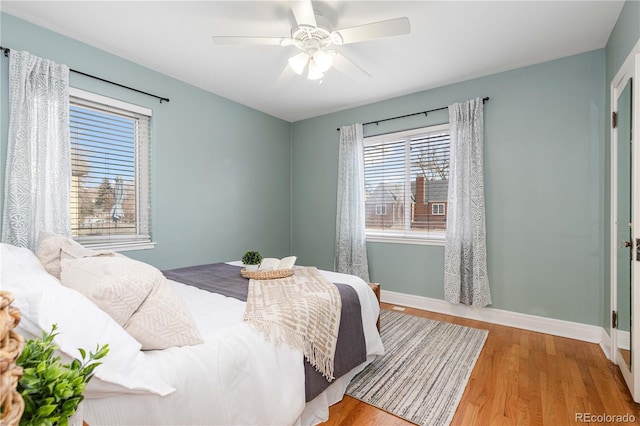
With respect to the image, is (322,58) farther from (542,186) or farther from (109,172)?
(542,186)

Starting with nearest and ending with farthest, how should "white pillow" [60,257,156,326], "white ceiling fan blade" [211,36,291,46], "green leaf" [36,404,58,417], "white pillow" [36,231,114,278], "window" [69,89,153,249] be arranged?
"green leaf" [36,404,58,417]
"white pillow" [60,257,156,326]
"white pillow" [36,231,114,278]
"white ceiling fan blade" [211,36,291,46]
"window" [69,89,153,249]

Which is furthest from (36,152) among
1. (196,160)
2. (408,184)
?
(408,184)

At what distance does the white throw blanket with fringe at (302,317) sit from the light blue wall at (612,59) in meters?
2.42

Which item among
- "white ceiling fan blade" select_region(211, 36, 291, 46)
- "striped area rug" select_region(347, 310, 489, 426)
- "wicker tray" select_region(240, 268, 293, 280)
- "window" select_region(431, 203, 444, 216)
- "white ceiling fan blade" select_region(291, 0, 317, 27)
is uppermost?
"white ceiling fan blade" select_region(291, 0, 317, 27)

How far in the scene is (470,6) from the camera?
212 cm

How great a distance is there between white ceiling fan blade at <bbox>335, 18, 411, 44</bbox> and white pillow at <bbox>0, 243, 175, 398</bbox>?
2.06 meters

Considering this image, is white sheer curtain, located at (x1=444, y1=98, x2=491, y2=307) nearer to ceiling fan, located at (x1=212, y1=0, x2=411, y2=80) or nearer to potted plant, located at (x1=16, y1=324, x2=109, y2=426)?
ceiling fan, located at (x1=212, y1=0, x2=411, y2=80)

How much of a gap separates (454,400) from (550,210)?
6.89 feet

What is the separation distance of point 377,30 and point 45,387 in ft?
7.29

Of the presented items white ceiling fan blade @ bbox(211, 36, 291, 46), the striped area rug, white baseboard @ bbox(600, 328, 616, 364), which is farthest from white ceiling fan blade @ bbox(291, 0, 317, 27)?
white baseboard @ bbox(600, 328, 616, 364)

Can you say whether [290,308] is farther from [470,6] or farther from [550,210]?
[550,210]

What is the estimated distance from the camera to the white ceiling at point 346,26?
2150mm

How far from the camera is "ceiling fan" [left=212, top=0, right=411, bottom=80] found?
1890 millimetres

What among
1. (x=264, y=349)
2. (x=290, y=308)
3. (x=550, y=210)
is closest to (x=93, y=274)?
(x=264, y=349)
